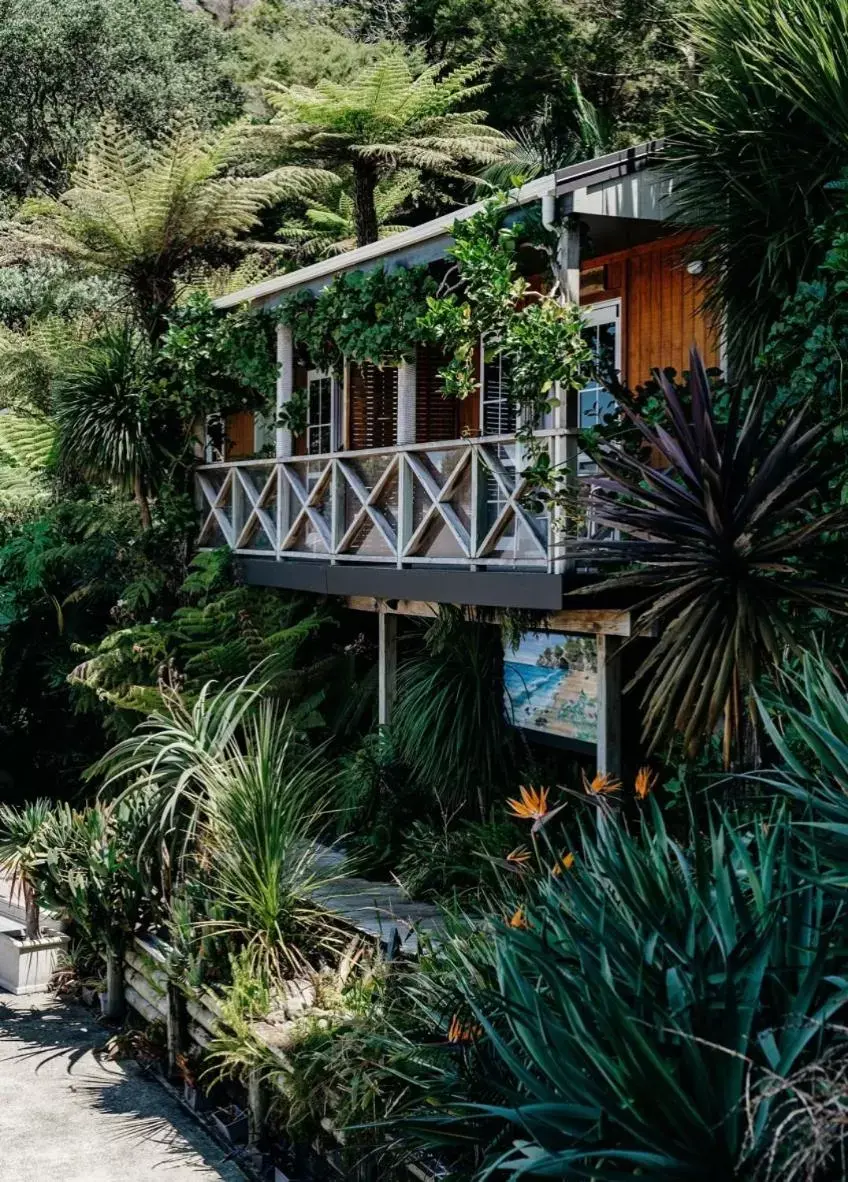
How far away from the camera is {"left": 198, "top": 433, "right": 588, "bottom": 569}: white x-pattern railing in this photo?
32.3 ft

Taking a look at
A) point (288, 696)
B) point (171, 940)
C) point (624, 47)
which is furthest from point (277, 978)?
point (624, 47)

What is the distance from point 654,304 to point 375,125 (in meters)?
7.49

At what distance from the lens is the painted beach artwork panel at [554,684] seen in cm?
1028

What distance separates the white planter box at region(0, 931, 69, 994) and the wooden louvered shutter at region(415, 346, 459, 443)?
6.21 m

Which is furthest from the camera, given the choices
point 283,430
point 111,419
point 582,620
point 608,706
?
point 111,419

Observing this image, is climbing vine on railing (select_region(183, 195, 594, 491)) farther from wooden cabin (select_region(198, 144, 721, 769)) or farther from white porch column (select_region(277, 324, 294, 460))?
white porch column (select_region(277, 324, 294, 460))

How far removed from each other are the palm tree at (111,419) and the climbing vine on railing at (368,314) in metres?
2.48

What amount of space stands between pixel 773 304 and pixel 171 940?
19.3ft

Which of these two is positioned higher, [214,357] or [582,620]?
[214,357]

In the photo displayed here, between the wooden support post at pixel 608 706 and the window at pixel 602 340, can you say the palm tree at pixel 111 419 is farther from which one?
A: the wooden support post at pixel 608 706

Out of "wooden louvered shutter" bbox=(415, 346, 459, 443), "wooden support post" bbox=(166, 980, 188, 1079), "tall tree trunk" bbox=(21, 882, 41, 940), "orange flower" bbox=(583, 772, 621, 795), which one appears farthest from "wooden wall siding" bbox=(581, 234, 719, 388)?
"tall tree trunk" bbox=(21, 882, 41, 940)

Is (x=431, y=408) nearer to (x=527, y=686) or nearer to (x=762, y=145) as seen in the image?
(x=527, y=686)

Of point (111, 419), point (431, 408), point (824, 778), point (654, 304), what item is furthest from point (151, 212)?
point (824, 778)

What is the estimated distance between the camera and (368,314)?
38.9 feet
